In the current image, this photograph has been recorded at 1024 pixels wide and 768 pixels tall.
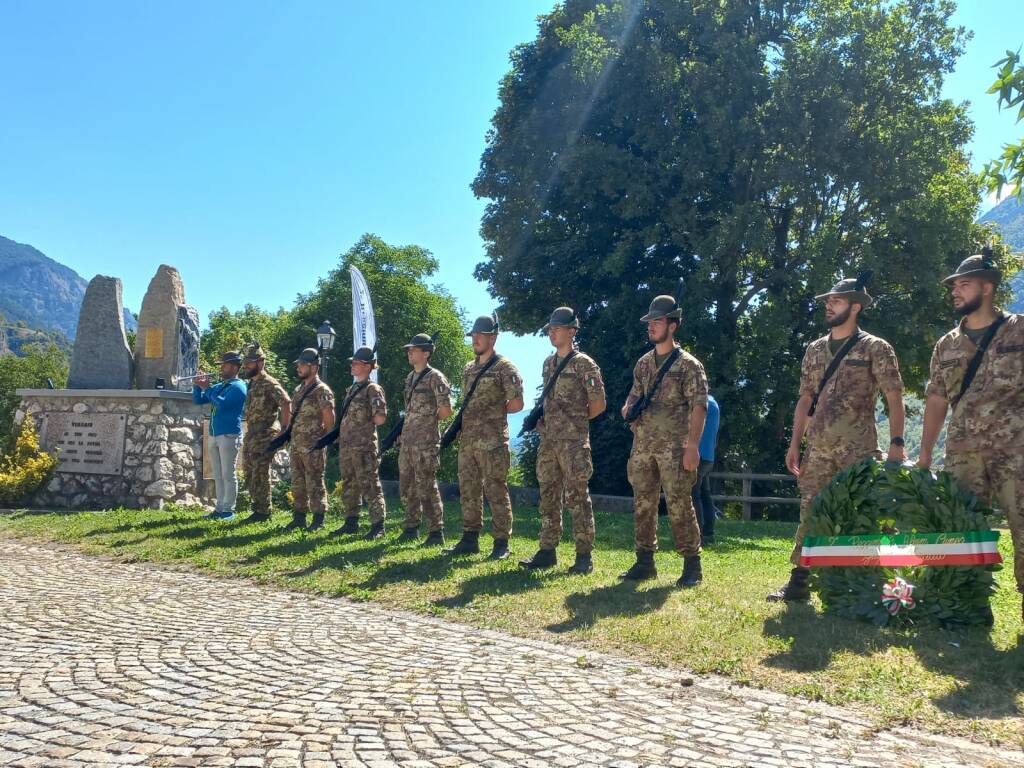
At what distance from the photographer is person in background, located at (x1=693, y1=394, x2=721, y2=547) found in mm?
9047

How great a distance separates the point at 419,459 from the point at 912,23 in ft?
52.1

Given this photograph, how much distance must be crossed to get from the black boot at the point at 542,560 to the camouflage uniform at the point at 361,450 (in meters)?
2.60

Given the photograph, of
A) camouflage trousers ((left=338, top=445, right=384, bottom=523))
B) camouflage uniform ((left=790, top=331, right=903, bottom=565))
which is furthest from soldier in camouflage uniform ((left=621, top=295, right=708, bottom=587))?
camouflage trousers ((left=338, top=445, right=384, bottom=523))

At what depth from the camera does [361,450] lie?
9.47 m

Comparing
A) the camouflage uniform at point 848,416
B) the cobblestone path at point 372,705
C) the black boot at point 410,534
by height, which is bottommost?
the cobblestone path at point 372,705

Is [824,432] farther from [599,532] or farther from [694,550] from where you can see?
[599,532]

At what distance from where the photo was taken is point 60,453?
13.0 meters

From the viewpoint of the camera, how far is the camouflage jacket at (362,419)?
9.48 meters

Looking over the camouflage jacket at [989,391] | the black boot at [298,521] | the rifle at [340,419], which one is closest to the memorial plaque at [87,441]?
the black boot at [298,521]

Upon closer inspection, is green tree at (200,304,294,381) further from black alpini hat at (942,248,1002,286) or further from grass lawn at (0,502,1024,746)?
black alpini hat at (942,248,1002,286)

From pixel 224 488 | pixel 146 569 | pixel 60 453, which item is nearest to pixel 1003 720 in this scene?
pixel 146 569

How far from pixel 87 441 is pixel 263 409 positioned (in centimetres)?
411

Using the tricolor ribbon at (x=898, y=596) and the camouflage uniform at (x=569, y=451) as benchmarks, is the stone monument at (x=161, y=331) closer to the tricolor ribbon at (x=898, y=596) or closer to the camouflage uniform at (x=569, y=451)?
the camouflage uniform at (x=569, y=451)

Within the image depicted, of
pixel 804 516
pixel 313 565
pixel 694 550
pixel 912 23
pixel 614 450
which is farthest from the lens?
pixel 614 450
